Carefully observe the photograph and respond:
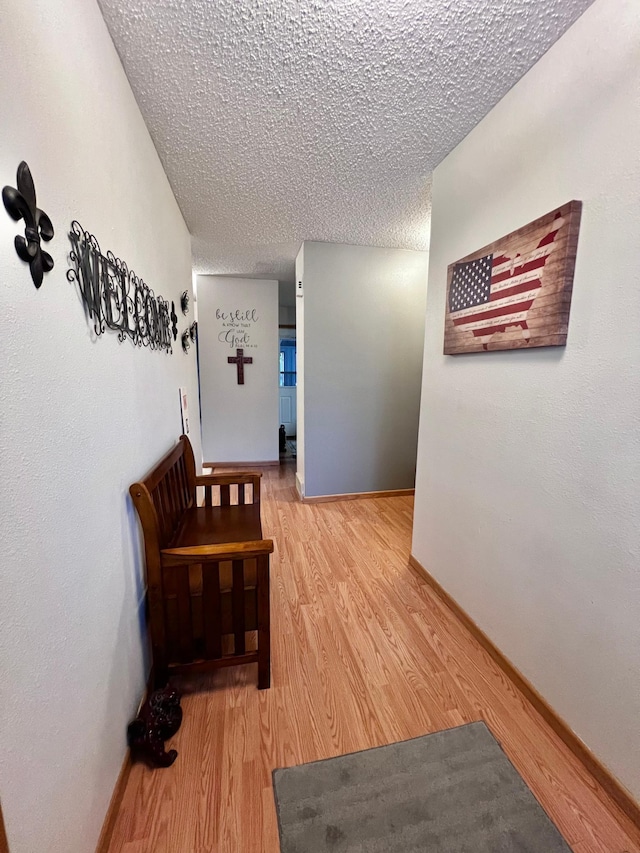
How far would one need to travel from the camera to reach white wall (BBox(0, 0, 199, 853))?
23.0 inches

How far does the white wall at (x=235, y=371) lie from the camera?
13.3 ft

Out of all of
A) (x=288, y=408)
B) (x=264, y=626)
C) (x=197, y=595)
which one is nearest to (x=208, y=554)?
(x=197, y=595)

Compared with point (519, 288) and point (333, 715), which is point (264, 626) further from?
point (519, 288)

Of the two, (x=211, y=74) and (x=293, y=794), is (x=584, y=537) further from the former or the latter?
(x=211, y=74)

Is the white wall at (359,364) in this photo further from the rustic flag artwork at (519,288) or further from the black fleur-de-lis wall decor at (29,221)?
the black fleur-de-lis wall decor at (29,221)

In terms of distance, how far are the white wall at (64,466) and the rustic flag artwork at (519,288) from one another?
4.84ft

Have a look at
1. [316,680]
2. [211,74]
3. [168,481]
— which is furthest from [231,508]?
[211,74]

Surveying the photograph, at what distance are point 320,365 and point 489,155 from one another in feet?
6.24

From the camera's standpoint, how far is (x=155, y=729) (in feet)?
3.65

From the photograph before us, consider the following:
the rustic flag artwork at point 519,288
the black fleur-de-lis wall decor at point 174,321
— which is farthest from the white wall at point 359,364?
the rustic flag artwork at point 519,288

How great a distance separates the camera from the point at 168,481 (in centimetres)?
160

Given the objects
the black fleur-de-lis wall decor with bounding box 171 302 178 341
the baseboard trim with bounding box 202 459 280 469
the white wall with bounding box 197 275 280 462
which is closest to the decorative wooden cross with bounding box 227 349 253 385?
the white wall with bounding box 197 275 280 462

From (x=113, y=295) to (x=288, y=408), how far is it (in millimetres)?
4816

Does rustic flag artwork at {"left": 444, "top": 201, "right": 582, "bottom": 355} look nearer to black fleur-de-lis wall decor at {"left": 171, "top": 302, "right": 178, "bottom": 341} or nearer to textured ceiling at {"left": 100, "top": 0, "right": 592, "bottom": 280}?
textured ceiling at {"left": 100, "top": 0, "right": 592, "bottom": 280}
